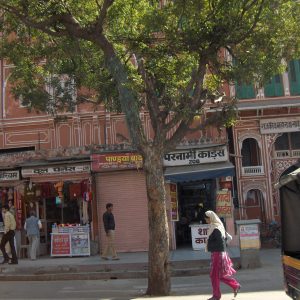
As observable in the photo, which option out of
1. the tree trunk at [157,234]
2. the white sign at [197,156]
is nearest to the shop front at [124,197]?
the white sign at [197,156]

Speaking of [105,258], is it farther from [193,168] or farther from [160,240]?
[160,240]

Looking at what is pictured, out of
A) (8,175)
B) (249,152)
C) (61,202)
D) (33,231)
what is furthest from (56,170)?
(249,152)

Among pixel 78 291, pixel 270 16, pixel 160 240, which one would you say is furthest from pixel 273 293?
pixel 270 16

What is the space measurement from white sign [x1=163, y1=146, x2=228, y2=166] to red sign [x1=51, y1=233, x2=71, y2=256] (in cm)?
447

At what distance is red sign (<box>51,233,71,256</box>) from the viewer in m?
18.3

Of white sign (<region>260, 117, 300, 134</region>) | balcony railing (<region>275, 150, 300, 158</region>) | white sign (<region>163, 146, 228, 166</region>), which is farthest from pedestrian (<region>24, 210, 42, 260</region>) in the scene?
balcony railing (<region>275, 150, 300, 158</region>)

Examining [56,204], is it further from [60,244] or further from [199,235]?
[199,235]

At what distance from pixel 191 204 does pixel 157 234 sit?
10945 millimetres

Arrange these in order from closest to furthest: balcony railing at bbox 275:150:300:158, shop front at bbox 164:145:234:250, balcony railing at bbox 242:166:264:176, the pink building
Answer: shop front at bbox 164:145:234:250 → the pink building → balcony railing at bbox 242:166:264:176 → balcony railing at bbox 275:150:300:158

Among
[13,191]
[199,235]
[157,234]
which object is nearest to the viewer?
[157,234]

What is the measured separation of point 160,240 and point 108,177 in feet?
29.7

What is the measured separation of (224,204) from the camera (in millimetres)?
18469

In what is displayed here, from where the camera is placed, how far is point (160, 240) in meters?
10.3

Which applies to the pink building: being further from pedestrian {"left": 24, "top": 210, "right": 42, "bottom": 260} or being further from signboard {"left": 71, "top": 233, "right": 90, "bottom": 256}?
pedestrian {"left": 24, "top": 210, "right": 42, "bottom": 260}
